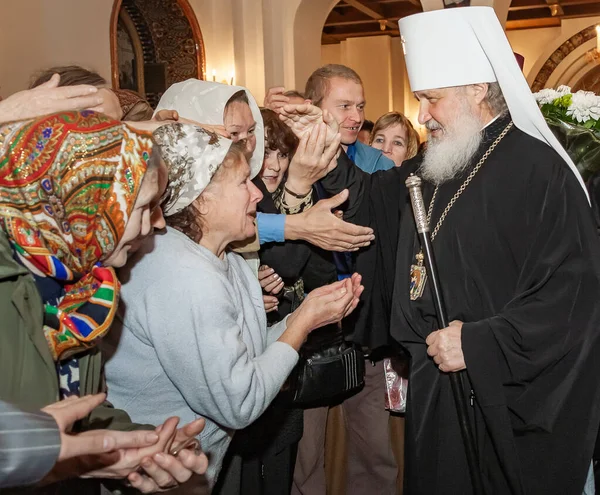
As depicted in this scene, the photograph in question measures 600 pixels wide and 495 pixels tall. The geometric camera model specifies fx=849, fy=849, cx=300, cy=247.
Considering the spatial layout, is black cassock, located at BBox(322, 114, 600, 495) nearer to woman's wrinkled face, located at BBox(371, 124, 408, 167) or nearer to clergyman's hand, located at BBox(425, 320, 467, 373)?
clergyman's hand, located at BBox(425, 320, 467, 373)

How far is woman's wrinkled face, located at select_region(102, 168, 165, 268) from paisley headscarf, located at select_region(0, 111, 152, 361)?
0.13 ft

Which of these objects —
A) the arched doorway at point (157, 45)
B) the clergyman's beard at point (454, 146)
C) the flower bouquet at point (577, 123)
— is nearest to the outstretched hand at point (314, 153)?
the clergyman's beard at point (454, 146)

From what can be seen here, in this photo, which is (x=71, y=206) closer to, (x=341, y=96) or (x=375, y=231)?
(x=375, y=231)

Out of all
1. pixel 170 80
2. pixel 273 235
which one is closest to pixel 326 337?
pixel 273 235

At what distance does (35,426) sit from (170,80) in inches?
361

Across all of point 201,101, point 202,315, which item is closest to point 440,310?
point 202,315

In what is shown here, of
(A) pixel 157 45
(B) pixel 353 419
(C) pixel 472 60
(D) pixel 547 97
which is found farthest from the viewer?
(A) pixel 157 45

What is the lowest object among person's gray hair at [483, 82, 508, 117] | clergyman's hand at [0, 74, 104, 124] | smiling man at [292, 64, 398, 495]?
smiling man at [292, 64, 398, 495]

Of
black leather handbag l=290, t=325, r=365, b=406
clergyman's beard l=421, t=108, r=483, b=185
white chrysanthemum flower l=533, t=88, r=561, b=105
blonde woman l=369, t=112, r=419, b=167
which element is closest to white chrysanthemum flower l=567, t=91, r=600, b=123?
white chrysanthemum flower l=533, t=88, r=561, b=105

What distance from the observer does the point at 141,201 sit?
82.4 inches

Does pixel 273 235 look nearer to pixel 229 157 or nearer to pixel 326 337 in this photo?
pixel 326 337

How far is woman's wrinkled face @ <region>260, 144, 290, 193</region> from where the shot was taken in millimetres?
3744

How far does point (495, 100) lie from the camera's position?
3.40 meters

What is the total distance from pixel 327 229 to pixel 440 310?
585mm
